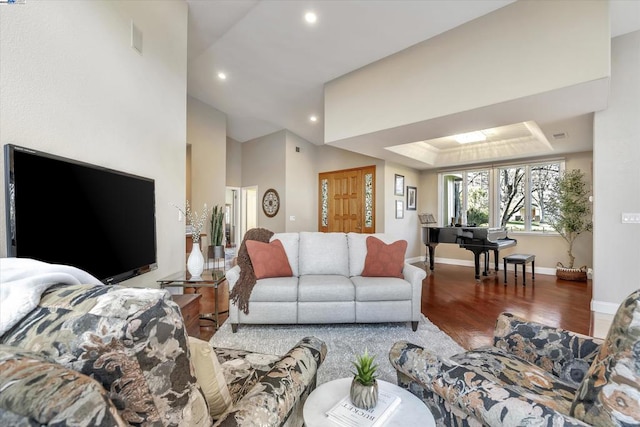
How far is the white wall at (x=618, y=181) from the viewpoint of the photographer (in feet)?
10.7

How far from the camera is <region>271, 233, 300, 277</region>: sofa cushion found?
3357 mm

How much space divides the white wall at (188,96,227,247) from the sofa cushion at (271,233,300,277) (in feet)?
10.2

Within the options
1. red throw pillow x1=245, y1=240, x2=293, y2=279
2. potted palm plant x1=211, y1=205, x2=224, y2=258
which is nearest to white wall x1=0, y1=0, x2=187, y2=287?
potted palm plant x1=211, y1=205, x2=224, y2=258

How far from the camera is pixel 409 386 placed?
138cm

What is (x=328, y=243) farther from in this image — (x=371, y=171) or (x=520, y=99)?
(x=371, y=171)

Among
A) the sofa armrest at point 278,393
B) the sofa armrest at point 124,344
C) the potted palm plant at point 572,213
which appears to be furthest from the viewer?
the potted palm plant at point 572,213

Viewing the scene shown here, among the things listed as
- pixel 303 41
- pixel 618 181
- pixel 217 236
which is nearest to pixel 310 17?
pixel 303 41

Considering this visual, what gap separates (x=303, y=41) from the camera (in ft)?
12.2

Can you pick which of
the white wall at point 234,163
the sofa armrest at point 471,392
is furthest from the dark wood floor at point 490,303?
the white wall at point 234,163

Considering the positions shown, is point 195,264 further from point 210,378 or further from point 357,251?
point 210,378

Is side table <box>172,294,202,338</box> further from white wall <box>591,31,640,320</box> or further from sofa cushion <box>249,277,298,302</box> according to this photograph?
white wall <box>591,31,640,320</box>

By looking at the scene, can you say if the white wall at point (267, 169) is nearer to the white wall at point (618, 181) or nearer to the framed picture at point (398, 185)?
the framed picture at point (398, 185)

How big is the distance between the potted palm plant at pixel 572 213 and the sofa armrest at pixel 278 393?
19.5 feet

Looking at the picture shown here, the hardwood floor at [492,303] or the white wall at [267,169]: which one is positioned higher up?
the white wall at [267,169]
